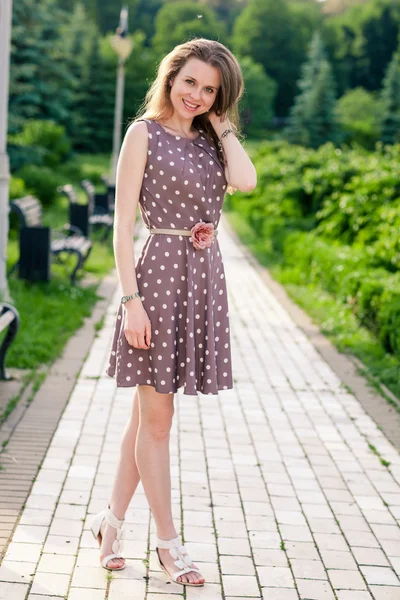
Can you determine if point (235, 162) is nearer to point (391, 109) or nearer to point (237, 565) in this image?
point (237, 565)

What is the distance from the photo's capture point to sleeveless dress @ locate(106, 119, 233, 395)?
3084 mm

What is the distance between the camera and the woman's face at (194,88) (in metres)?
3.07

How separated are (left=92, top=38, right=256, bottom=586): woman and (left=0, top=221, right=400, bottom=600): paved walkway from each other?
33cm

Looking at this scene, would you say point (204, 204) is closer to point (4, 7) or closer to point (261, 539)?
point (261, 539)

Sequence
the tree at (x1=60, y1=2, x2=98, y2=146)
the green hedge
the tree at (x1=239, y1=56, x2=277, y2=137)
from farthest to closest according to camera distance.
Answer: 1. the tree at (x1=239, y1=56, x2=277, y2=137)
2. the tree at (x1=60, y1=2, x2=98, y2=146)
3. the green hedge

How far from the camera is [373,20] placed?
3789 inches

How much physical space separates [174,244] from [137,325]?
323 millimetres

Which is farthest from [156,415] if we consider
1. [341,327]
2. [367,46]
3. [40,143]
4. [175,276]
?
[367,46]

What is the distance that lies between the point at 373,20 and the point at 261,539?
327ft

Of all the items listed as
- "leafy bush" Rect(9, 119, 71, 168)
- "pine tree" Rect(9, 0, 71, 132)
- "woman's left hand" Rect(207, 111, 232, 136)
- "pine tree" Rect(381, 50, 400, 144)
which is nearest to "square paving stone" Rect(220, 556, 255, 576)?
"woman's left hand" Rect(207, 111, 232, 136)

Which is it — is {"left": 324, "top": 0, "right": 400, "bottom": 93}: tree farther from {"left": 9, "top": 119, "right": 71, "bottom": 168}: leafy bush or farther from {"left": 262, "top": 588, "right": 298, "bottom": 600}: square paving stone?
{"left": 262, "top": 588, "right": 298, "bottom": 600}: square paving stone

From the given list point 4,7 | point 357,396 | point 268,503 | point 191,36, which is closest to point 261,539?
point 268,503

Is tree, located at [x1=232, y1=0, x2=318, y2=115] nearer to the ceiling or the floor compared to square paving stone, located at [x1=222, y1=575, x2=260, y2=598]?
nearer to the ceiling

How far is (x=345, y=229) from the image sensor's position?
1185 centimetres
